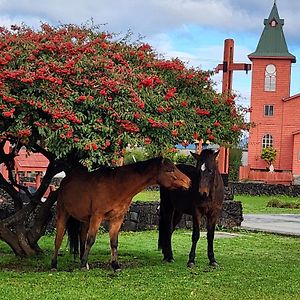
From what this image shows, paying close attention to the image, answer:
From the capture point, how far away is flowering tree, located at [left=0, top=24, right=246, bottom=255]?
9422 millimetres

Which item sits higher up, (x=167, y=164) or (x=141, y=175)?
(x=167, y=164)

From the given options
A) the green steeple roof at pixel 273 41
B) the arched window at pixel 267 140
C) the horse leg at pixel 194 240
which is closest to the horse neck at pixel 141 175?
the horse leg at pixel 194 240

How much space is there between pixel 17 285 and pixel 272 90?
171ft

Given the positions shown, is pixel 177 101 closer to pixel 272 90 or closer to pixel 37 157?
pixel 37 157

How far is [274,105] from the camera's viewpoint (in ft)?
196

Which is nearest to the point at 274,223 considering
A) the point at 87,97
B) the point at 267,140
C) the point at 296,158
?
the point at 87,97

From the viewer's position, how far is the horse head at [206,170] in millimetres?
11562

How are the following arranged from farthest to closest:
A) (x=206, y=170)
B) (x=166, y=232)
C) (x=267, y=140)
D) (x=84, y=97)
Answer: (x=267, y=140) < (x=166, y=232) < (x=206, y=170) < (x=84, y=97)

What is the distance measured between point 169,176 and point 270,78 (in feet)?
166

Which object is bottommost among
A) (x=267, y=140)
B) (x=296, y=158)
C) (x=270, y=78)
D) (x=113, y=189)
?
(x=113, y=189)

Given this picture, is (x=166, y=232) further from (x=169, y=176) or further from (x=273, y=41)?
(x=273, y=41)

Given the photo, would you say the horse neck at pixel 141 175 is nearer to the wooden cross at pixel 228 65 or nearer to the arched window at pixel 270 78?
the wooden cross at pixel 228 65

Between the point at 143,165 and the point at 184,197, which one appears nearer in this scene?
the point at 143,165

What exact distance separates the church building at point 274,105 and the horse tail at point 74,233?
154 feet
